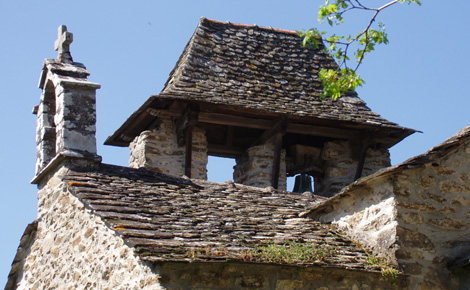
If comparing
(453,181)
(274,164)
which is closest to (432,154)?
(453,181)

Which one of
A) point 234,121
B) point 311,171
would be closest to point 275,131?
point 234,121

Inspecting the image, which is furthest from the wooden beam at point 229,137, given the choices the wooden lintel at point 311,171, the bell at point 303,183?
the bell at point 303,183

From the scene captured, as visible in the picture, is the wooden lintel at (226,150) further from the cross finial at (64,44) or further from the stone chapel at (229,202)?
the cross finial at (64,44)

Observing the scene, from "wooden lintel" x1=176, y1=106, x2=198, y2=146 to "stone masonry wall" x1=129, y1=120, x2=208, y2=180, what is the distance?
15 centimetres

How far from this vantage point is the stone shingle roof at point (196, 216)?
23.2ft

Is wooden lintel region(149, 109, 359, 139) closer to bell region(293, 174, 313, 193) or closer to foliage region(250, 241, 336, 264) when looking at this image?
bell region(293, 174, 313, 193)

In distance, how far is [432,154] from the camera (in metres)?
8.09

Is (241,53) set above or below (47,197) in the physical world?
above

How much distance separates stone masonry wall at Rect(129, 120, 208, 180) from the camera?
470 inches

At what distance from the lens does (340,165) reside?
12.6 metres

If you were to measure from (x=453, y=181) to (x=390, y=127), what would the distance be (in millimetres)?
4581

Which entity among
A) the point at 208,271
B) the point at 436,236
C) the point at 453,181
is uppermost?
the point at 453,181

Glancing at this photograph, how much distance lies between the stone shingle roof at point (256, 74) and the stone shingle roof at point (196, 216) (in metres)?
2.84

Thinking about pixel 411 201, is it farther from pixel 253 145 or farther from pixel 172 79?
pixel 172 79
